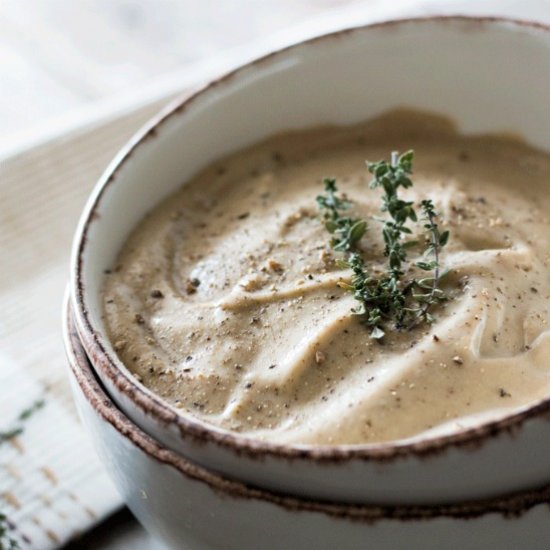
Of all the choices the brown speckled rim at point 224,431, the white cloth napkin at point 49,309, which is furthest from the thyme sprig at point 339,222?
the white cloth napkin at point 49,309

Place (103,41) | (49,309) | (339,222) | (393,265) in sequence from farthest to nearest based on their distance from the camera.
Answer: (103,41) → (49,309) → (339,222) → (393,265)

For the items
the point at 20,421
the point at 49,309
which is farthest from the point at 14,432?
the point at 49,309

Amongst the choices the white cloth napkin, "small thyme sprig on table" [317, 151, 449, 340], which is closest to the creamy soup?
"small thyme sprig on table" [317, 151, 449, 340]

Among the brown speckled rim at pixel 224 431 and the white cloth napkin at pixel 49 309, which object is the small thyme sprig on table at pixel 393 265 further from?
the white cloth napkin at pixel 49 309

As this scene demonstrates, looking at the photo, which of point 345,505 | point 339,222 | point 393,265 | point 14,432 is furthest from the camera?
point 14,432

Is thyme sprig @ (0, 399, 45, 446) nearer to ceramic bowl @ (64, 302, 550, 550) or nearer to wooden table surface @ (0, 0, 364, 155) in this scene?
ceramic bowl @ (64, 302, 550, 550)

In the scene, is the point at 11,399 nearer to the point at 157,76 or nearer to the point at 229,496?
the point at 229,496

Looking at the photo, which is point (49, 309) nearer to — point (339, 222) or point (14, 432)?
point (14, 432)
